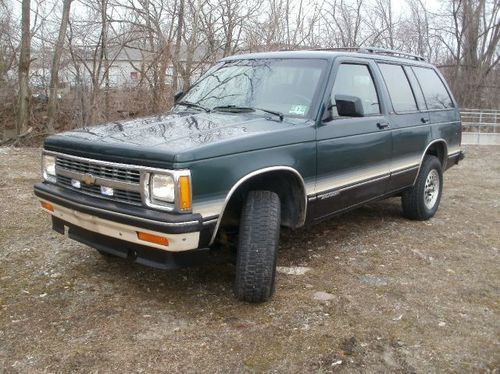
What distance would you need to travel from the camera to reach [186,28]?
14812 mm

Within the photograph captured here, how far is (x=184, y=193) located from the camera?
306cm

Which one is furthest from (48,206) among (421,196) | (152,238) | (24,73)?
(24,73)

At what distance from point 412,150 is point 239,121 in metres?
2.40

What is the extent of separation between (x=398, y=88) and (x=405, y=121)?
0.36 meters

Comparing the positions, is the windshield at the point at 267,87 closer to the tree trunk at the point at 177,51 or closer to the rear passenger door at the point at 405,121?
the rear passenger door at the point at 405,121

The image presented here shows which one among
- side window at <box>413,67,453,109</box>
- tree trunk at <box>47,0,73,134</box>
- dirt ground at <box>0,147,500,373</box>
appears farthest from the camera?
tree trunk at <box>47,0,73,134</box>

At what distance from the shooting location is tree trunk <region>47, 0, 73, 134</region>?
14.0 metres

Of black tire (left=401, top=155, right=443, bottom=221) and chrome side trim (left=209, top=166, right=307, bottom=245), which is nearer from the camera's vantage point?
chrome side trim (left=209, top=166, right=307, bottom=245)

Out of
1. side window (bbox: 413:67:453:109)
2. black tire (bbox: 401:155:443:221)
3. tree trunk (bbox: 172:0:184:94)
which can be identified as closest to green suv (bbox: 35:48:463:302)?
black tire (bbox: 401:155:443:221)

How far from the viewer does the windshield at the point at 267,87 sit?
4.21 m

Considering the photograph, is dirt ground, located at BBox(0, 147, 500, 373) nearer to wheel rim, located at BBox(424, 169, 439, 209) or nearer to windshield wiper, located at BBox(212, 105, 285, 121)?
wheel rim, located at BBox(424, 169, 439, 209)

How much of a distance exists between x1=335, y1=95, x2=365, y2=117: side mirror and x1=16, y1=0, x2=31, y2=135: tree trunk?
11.7 m

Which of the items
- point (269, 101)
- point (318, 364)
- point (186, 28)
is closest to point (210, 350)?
point (318, 364)

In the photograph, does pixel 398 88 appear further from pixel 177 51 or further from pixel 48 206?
pixel 177 51
